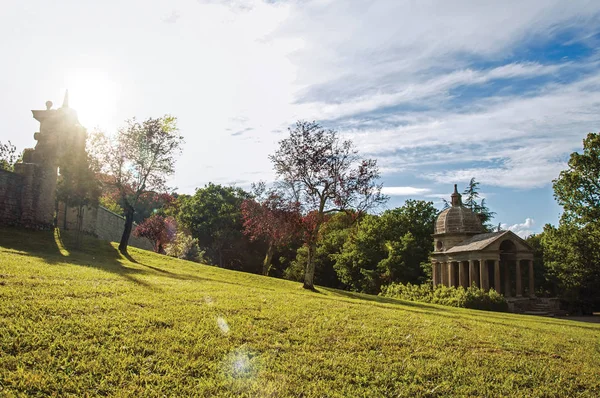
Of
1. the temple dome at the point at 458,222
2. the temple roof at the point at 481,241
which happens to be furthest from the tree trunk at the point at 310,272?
the temple dome at the point at 458,222

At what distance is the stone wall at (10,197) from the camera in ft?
86.8

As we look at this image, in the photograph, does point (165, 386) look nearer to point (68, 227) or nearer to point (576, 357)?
point (576, 357)

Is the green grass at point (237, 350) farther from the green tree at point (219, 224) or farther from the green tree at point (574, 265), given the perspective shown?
the green tree at point (219, 224)

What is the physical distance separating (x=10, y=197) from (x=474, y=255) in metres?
33.5

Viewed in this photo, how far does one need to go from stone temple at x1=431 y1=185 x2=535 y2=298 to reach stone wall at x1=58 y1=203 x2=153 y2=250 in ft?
96.3

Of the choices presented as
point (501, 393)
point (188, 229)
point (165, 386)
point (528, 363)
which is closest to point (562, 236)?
point (528, 363)

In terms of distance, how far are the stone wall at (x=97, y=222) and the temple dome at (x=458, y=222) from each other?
29686 mm

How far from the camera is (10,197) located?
26859 millimetres

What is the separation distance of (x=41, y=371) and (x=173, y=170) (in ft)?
84.9

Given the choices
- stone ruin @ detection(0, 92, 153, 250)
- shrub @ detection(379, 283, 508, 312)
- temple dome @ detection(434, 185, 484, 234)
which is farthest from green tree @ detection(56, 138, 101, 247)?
temple dome @ detection(434, 185, 484, 234)

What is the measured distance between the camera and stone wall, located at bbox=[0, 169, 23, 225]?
2647 centimetres

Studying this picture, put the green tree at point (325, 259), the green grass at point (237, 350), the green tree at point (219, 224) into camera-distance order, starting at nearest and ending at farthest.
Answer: the green grass at point (237, 350) < the green tree at point (325, 259) < the green tree at point (219, 224)

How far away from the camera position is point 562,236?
119ft

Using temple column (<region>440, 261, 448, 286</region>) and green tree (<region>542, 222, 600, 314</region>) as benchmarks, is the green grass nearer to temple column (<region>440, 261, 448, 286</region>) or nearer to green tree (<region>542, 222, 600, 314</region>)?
green tree (<region>542, 222, 600, 314</region>)
